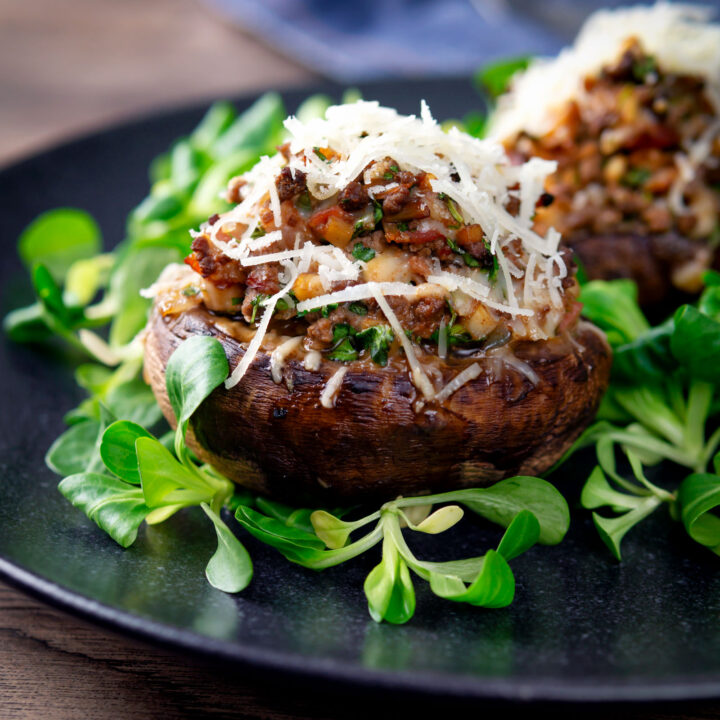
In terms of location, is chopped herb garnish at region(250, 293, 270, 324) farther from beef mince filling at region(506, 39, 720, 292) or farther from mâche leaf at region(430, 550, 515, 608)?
beef mince filling at region(506, 39, 720, 292)

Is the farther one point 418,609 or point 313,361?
point 313,361

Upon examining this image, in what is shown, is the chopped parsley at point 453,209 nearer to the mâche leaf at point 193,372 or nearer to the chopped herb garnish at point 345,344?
the chopped herb garnish at point 345,344

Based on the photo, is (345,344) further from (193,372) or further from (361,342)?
(193,372)

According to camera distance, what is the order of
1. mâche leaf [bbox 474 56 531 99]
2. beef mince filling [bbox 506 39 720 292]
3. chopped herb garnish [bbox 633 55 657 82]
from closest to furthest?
beef mince filling [bbox 506 39 720 292] → chopped herb garnish [bbox 633 55 657 82] → mâche leaf [bbox 474 56 531 99]

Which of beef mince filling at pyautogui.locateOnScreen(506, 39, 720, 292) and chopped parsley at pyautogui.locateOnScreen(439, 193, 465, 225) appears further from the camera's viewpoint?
beef mince filling at pyautogui.locateOnScreen(506, 39, 720, 292)

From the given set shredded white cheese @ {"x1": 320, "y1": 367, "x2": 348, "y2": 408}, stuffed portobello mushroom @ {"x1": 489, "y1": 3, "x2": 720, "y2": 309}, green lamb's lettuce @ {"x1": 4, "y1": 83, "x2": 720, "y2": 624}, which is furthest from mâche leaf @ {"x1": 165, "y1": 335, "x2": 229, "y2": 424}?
stuffed portobello mushroom @ {"x1": 489, "y1": 3, "x2": 720, "y2": 309}

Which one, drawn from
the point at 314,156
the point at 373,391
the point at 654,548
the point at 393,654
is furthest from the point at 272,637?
the point at 314,156

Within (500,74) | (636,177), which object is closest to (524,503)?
(636,177)
